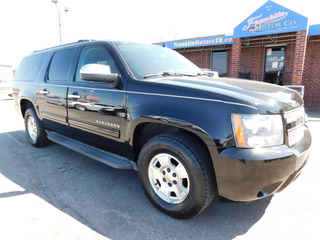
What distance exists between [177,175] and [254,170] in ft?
2.41

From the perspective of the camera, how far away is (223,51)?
41.7 feet

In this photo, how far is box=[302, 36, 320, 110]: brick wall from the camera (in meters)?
10.1

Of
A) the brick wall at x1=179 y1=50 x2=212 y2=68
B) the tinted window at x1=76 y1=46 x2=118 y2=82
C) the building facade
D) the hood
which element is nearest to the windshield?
the tinted window at x1=76 y1=46 x2=118 y2=82

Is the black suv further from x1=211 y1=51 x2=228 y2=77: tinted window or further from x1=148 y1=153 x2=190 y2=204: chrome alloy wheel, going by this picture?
x1=211 y1=51 x2=228 y2=77: tinted window

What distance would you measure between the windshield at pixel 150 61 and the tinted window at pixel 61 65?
1.10 meters

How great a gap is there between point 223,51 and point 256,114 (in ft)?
39.0

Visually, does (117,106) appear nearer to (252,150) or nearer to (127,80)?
(127,80)

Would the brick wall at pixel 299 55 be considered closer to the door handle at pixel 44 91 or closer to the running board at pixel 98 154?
the running board at pixel 98 154

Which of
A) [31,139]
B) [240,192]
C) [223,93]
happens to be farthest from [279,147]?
[31,139]

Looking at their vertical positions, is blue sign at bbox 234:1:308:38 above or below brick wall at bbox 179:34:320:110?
above

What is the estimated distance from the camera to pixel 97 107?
2.85 metres

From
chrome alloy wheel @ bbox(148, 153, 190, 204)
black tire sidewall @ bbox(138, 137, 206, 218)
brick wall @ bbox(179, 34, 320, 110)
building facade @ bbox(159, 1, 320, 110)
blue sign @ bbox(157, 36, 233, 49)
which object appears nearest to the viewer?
black tire sidewall @ bbox(138, 137, 206, 218)

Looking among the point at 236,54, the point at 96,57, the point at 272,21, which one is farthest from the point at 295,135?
the point at 236,54

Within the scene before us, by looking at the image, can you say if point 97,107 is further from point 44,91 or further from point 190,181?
point 44,91
